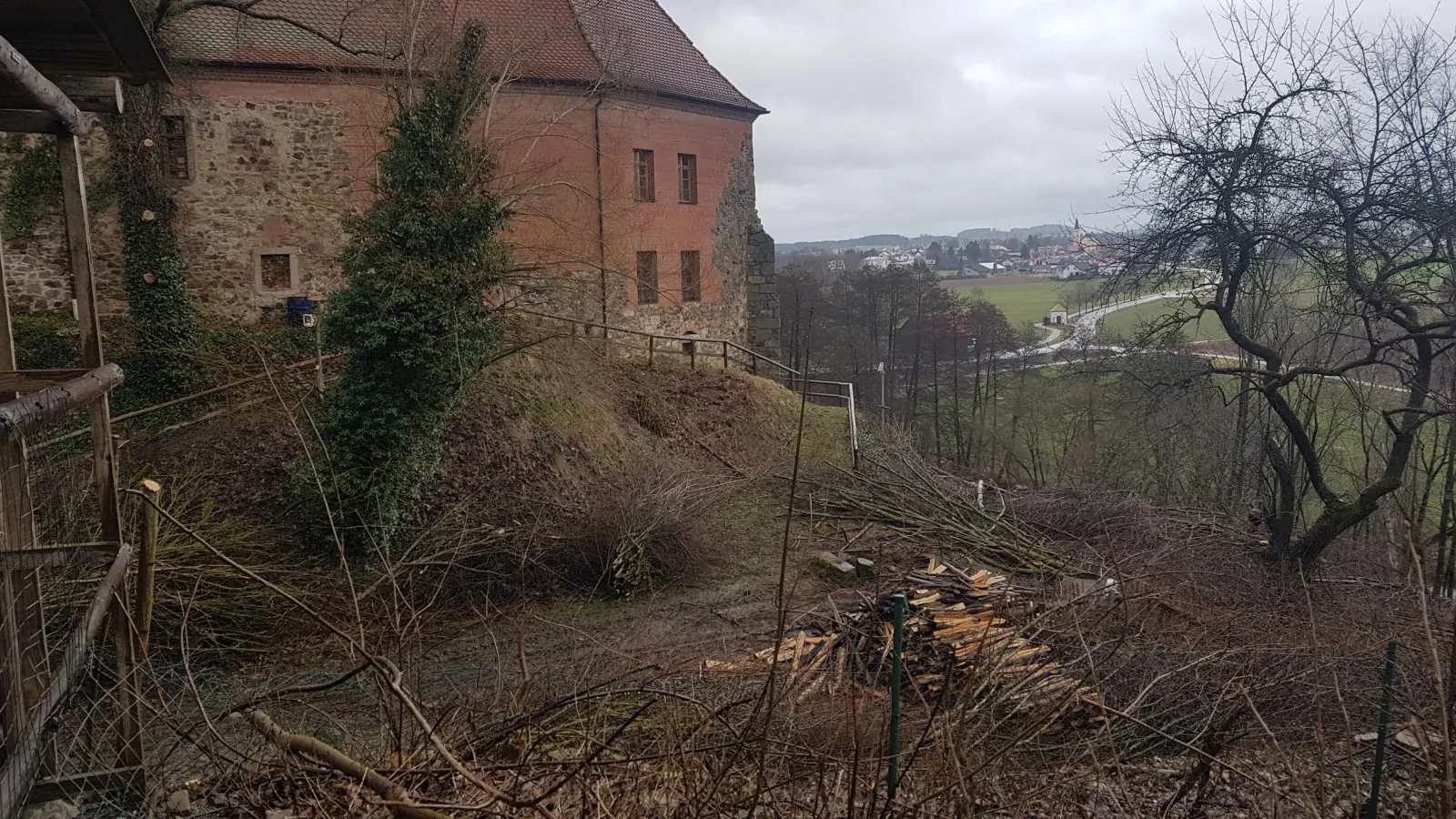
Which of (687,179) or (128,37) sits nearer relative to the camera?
(128,37)

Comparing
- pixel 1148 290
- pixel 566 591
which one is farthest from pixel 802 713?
pixel 1148 290

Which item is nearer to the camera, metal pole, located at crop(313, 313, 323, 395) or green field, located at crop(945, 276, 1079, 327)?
metal pole, located at crop(313, 313, 323, 395)

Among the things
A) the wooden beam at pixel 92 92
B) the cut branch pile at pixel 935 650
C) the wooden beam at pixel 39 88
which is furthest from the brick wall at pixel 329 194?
the wooden beam at pixel 39 88

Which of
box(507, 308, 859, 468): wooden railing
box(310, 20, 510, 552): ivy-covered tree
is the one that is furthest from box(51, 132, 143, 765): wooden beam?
box(507, 308, 859, 468): wooden railing

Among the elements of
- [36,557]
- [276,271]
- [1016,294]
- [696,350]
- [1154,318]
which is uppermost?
[276,271]

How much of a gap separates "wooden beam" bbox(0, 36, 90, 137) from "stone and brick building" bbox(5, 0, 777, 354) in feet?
24.6

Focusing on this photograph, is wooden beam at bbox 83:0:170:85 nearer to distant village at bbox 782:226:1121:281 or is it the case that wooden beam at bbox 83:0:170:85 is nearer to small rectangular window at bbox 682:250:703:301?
distant village at bbox 782:226:1121:281

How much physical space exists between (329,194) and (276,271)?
176 centimetres

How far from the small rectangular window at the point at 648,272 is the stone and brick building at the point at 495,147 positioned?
41 millimetres

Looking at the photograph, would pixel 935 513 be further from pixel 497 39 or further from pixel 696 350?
pixel 497 39

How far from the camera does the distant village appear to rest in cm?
1498

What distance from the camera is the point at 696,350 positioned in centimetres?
2259

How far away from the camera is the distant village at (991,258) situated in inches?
590

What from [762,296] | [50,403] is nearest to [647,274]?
[762,296]
